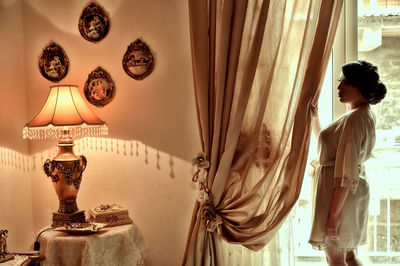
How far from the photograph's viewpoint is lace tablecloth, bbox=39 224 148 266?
7.53 ft

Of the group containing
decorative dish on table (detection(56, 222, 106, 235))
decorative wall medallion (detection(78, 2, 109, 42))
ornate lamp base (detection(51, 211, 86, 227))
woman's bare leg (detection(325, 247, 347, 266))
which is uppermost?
decorative wall medallion (detection(78, 2, 109, 42))

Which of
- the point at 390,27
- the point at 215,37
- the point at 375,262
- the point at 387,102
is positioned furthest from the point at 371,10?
the point at 375,262

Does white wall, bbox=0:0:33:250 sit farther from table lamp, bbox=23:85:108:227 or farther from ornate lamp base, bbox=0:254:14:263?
ornate lamp base, bbox=0:254:14:263

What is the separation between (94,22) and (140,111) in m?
0.62

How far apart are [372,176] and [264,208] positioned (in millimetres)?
721

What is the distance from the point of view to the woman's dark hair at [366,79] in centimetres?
212

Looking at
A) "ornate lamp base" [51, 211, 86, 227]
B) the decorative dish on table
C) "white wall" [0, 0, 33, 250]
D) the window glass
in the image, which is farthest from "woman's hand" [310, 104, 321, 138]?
→ "white wall" [0, 0, 33, 250]

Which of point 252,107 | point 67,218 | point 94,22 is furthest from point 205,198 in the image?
point 94,22

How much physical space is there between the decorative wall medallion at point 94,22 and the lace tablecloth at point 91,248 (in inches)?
47.0

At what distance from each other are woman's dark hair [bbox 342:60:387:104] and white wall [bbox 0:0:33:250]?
2.01m

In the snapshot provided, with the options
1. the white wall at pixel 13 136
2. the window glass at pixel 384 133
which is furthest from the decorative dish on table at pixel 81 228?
the window glass at pixel 384 133

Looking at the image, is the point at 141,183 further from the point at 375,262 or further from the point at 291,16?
the point at 375,262

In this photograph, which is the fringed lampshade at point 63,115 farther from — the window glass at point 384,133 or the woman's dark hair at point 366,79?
the window glass at point 384,133

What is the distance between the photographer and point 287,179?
2322 millimetres
